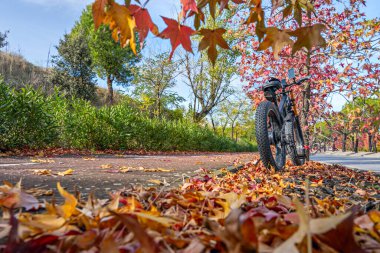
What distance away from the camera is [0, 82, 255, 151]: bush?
6859 millimetres

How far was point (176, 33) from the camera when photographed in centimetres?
120

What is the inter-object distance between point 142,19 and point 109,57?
29934 millimetres

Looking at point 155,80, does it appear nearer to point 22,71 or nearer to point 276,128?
point 22,71

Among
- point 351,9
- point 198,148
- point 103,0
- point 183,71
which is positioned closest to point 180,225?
point 103,0

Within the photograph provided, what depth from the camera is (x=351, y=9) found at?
17.9 ft

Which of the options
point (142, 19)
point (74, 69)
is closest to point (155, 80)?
point (74, 69)

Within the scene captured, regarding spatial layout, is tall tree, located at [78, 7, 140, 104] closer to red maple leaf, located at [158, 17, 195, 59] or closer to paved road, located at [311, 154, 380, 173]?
paved road, located at [311, 154, 380, 173]

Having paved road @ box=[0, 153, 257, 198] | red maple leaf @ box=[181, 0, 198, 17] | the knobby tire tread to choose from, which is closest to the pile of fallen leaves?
paved road @ box=[0, 153, 257, 198]

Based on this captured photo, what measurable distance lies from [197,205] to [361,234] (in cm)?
49

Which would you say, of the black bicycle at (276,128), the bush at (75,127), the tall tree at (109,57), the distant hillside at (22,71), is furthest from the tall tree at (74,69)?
the black bicycle at (276,128)

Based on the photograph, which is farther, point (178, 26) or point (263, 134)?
point (263, 134)

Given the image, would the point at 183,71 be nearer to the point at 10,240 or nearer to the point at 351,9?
the point at 351,9

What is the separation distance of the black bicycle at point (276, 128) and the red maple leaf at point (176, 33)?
6.43 ft

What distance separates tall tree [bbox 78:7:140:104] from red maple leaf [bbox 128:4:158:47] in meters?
27.7
